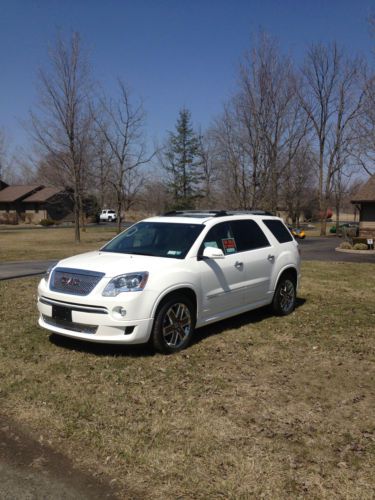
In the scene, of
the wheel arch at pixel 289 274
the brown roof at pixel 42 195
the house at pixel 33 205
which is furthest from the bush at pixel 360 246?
the brown roof at pixel 42 195

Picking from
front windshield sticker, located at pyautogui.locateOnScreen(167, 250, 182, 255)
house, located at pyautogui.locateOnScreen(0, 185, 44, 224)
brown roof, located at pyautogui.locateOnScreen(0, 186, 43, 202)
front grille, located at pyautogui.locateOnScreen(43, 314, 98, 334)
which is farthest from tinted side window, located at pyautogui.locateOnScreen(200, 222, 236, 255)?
brown roof, located at pyautogui.locateOnScreen(0, 186, 43, 202)

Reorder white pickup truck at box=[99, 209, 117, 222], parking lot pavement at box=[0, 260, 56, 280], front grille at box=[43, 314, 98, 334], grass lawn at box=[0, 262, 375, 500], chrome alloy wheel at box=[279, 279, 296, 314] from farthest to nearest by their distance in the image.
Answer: white pickup truck at box=[99, 209, 117, 222]
parking lot pavement at box=[0, 260, 56, 280]
chrome alloy wheel at box=[279, 279, 296, 314]
front grille at box=[43, 314, 98, 334]
grass lawn at box=[0, 262, 375, 500]

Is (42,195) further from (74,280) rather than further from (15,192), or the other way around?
(74,280)

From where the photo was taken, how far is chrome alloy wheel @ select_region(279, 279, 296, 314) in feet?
24.8

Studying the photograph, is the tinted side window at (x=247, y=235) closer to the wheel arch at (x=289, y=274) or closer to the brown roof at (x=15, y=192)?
the wheel arch at (x=289, y=274)

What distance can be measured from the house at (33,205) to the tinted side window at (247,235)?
5928 cm

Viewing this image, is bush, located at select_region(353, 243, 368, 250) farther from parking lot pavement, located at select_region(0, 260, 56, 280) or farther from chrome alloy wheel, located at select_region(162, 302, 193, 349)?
chrome alloy wheel, located at select_region(162, 302, 193, 349)

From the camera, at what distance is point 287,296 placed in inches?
304

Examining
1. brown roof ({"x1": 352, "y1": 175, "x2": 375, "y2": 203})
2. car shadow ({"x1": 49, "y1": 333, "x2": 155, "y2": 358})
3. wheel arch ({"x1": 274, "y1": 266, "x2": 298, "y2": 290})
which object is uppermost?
brown roof ({"x1": 352, "y1": 175, "x2": 375, "y2": 203})

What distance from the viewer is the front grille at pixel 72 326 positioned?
205 inches

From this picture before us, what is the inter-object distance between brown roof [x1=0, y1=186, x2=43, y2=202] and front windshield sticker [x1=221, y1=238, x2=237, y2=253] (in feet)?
209

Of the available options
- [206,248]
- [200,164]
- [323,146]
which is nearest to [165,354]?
[206,248]

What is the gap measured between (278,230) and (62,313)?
3.96 m

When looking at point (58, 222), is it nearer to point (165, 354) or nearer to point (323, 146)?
point (323, 146)
